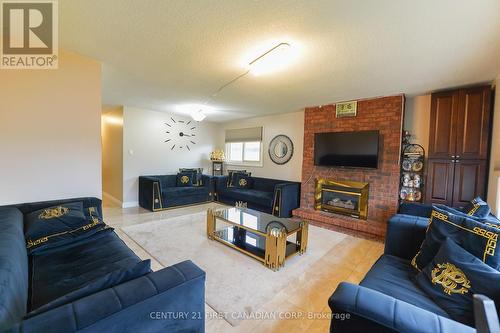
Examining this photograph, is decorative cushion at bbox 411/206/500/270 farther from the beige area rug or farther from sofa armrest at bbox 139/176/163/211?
sofa armrest at bbox 139/176/163/211

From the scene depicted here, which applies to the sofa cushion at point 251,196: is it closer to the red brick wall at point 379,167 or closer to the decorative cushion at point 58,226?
the red brick wall at point 379,167

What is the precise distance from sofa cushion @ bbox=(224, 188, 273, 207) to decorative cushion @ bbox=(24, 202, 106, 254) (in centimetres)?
306

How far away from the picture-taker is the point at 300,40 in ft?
6.65

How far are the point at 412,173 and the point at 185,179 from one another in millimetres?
4797

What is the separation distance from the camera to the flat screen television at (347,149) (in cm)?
372

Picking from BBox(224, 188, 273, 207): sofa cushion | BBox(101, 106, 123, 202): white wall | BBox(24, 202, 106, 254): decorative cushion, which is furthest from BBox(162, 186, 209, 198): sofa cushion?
BBox(24, 202, 106, 254): decorative cushion

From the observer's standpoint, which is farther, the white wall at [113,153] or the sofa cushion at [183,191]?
the white wall at [113,153]

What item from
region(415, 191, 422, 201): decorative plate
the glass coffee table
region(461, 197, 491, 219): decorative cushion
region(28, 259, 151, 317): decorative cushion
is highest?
region(461, 197, 491, 219): decorative cushion

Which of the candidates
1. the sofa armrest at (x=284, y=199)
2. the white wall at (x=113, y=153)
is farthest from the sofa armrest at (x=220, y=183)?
the white wall at (x=113, y=153)

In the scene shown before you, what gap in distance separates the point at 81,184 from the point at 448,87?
201 inches

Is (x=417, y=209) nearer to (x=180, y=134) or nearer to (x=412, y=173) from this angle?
(x=412, y=173)

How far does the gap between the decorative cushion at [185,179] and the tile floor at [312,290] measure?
1836mm

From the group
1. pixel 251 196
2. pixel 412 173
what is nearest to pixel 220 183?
pixel 251 196

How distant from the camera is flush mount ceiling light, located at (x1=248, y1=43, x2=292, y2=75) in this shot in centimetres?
220
